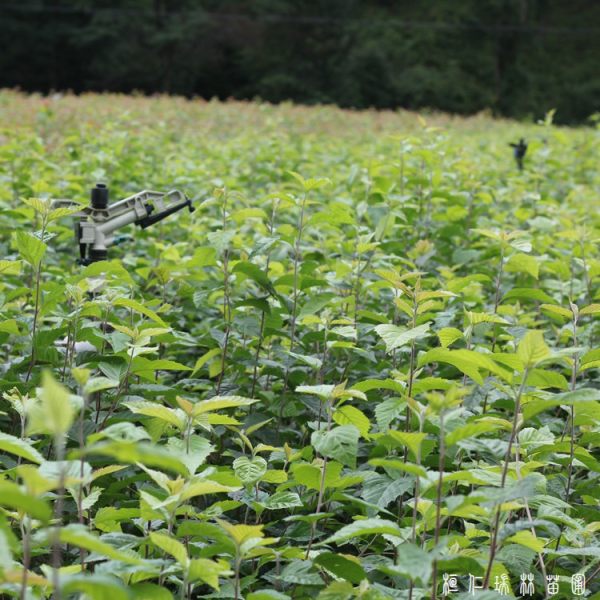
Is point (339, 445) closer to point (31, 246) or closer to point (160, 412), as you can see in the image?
point (160, 412)

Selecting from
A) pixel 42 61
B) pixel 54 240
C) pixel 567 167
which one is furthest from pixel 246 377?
pixel 42 61

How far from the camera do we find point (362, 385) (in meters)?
1.66

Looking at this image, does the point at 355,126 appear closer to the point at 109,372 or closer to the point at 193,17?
the point at 109,372

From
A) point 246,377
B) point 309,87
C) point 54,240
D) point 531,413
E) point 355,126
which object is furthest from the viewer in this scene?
point 309,87

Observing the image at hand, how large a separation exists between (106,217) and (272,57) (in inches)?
992

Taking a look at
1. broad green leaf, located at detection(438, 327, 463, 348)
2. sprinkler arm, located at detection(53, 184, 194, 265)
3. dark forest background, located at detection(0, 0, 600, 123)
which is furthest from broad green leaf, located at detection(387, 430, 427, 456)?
dark forest background, located at detection(0, 0, 600, 123)

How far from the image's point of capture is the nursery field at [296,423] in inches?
48.0

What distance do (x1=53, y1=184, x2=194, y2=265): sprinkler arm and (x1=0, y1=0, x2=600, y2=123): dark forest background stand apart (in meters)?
23.3

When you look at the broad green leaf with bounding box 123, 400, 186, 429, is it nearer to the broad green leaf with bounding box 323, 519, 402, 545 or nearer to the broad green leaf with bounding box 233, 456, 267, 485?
the broad green leaf with bounding box 233, 456, 267, 485

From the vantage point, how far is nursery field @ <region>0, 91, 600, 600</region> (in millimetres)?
1219

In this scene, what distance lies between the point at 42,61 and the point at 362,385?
2714cm

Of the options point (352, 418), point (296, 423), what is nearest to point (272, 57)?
point (296, 423)

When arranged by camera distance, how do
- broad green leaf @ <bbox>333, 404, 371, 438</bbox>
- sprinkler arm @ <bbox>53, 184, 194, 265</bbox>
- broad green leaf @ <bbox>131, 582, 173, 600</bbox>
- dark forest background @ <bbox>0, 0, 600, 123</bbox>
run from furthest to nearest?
dark forest background @ <bbox>0, 0, 600, 123</bbox> → sprinkler arm @ <bbox>53, 184, 194, 265</bbox> → broad green leaf @ <bbox>333, 404, 371, 438</bbox> → broad green leaf @ <bbox>131, 582, 173, 600</bbox>

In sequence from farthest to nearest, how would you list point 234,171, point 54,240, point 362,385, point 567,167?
point 567,167 < point 234,171 < point 54,240 < point 362,385
